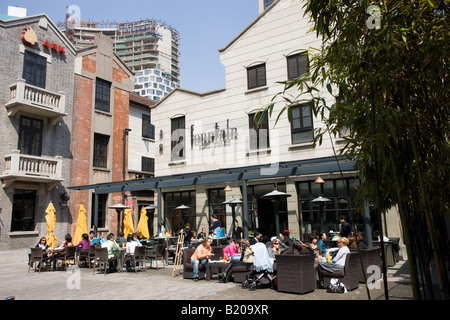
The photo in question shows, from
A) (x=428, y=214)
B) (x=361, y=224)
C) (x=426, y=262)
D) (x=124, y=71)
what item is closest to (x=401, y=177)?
(x=428, y=214)

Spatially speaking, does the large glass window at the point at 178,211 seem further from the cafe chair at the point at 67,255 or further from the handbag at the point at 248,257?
the handbag at the point at 248,257

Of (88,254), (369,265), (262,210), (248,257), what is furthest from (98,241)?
(369,265)

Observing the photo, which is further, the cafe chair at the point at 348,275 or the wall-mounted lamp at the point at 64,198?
the wall-mounted lamp at the point at 64,198

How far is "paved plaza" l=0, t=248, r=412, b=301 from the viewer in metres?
7.74

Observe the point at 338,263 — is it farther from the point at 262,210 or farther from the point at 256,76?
the point at 256,76

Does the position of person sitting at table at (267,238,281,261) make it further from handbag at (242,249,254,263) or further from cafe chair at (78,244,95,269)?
cafe chair at (78,244,95,269)

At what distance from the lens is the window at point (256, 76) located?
18.3 m

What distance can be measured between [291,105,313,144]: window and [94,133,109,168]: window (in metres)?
13.7

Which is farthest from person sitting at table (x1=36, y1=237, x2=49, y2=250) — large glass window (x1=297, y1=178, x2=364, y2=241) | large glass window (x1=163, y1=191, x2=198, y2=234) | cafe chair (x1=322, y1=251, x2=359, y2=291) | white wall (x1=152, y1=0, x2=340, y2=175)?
cafe chair (x1=322, y1=251, x2=359, y2=291)

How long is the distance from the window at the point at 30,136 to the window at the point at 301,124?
14667 millimetres

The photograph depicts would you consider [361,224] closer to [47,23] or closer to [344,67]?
[344,67]

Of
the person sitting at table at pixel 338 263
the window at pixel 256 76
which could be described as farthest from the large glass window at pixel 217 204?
the person sitting at table at pixel 338 263

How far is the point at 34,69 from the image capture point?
20.4 meters

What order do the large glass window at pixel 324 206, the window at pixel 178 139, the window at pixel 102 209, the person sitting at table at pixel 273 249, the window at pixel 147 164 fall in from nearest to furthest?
the person sitting at table at pixel 273 249 < the large glass window at pixel 324 206 < the window at pixel 178 139 < the window at pixel 102 209 < the window at pixel 147 164
